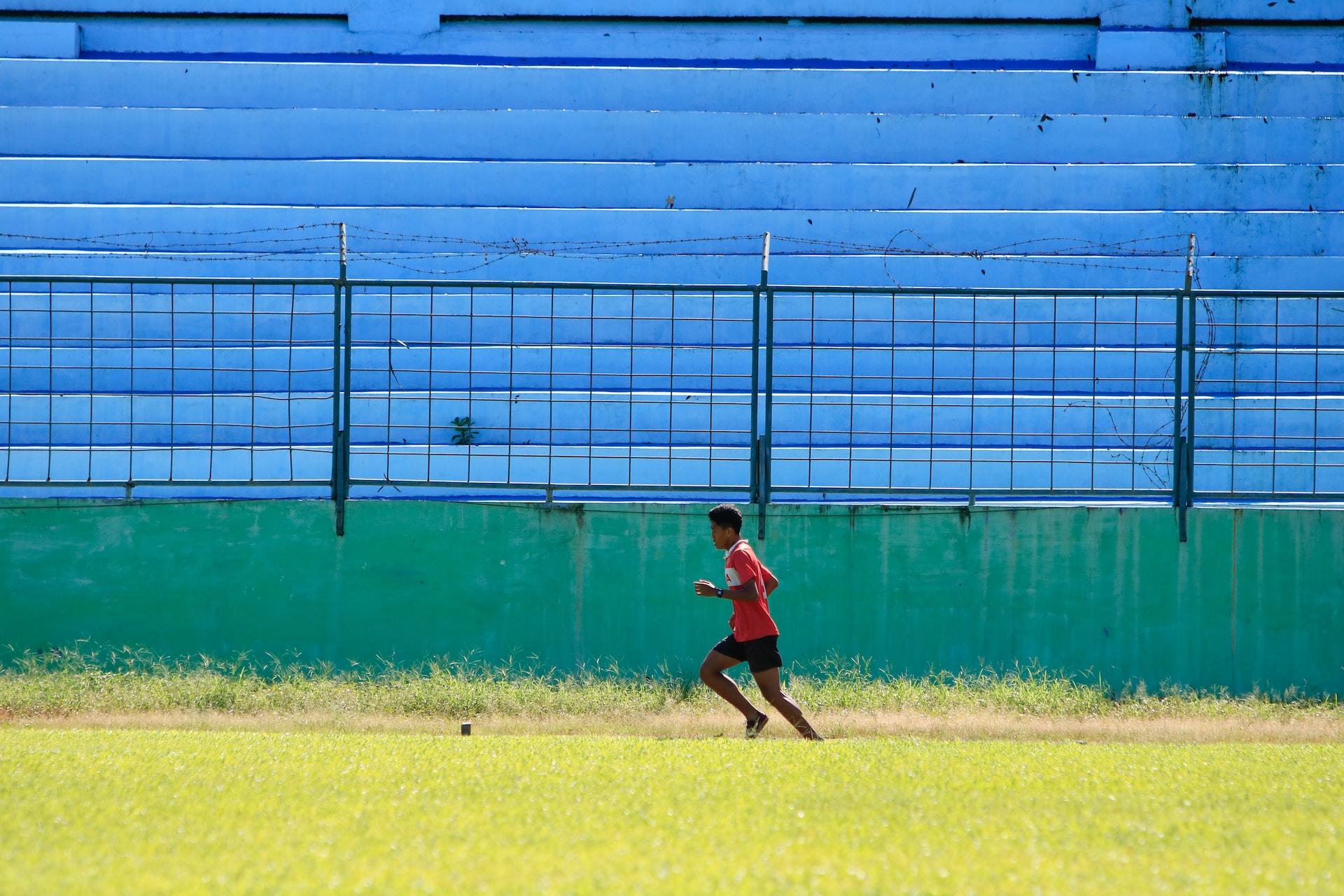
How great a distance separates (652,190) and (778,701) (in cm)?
582

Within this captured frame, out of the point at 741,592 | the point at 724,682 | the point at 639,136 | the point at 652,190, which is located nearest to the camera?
the point at 741,592

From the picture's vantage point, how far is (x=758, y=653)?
19.0ft

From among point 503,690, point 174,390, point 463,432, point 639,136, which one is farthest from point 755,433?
point 174,390

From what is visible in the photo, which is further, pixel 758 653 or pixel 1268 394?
pixel 1268 394

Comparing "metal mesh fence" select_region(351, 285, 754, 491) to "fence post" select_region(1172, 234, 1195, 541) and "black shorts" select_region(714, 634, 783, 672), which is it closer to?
"fence post" select_region(1172, 234, 1195, 541)

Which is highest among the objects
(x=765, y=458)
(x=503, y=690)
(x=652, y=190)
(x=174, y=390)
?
(x=652, y=190)

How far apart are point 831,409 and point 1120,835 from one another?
6.04 meters

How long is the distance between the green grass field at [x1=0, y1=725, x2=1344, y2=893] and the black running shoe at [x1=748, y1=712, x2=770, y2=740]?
0.55 m

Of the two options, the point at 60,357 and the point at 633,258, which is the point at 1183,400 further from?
the point at 60,357

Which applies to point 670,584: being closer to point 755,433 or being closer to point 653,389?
point 755,433

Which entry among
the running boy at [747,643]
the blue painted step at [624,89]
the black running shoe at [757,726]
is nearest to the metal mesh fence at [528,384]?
the blue painted step at [624,89]

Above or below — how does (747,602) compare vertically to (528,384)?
below

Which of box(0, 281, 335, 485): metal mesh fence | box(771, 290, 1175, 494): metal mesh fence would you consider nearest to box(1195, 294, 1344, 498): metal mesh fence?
box(771, 290, 1175, 494): metal mesh fence

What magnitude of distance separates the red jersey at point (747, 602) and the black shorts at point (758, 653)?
0.02 meters
